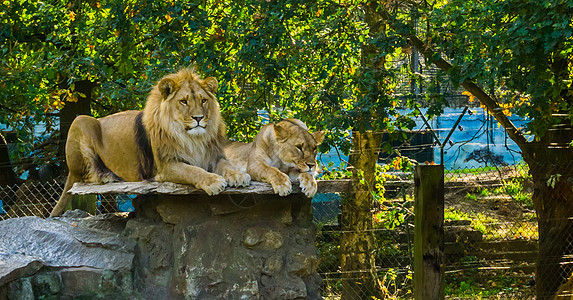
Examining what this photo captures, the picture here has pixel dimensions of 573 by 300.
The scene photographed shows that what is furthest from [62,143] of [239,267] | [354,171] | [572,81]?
[572,81]

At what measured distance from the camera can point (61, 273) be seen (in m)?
4.88

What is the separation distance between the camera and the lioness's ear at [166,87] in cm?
493

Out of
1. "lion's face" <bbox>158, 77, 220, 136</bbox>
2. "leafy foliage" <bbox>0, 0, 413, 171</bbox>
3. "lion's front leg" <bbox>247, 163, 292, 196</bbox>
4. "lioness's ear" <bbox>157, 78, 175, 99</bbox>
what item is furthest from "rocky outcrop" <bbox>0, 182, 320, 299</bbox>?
"leafy foliage" <bbox>0, 0, 413, 171</bbox>

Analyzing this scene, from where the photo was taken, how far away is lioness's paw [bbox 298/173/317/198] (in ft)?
15.1

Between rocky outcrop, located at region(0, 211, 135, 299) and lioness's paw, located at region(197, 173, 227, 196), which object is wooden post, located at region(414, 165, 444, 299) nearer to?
lioness's paw, located at region(197, 173, 227, 196)

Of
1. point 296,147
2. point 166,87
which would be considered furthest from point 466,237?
point 166,87

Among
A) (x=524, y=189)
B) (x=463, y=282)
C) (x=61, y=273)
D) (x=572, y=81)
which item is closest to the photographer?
(x=61, y=273)

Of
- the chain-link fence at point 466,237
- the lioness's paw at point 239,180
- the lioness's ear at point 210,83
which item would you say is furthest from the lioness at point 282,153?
the chain-link fence at point 466,237

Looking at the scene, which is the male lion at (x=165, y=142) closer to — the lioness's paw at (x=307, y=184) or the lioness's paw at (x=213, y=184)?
the lioness's paw at (x=213, y=184)

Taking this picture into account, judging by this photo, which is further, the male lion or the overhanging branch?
the overhanging branch

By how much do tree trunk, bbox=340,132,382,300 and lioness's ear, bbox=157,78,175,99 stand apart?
2.77m

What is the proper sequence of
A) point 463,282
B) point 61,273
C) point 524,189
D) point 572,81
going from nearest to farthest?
point 61,273 → point 572,81 → point 524,189 → point 463,282

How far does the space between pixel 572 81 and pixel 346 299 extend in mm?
3436

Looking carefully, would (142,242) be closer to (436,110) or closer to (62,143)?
(436,110)
